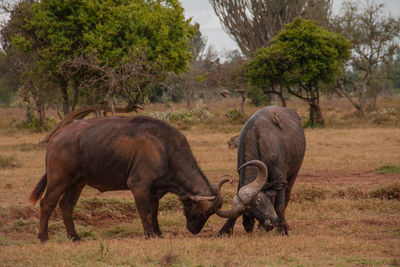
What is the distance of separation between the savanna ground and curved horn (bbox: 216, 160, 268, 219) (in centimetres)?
39

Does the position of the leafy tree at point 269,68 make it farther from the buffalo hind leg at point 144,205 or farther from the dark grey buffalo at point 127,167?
the buffalo hind leg at point 144,205

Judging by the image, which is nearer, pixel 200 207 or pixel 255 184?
pixel 255 184

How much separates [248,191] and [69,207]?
113 inches

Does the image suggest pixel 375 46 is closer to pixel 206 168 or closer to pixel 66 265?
pixel 206 168

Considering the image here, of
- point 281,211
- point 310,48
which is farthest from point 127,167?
point 310,48

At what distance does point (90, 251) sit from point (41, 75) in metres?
14.7

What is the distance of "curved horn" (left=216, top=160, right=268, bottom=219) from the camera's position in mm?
7406

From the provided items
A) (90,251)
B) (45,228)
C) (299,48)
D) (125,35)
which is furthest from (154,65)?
(299,48)

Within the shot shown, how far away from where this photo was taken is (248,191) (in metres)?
7.43

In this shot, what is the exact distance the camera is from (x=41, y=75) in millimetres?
19719

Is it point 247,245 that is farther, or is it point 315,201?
point 315,201

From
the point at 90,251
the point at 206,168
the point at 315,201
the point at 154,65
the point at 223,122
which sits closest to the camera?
the point at 90,251

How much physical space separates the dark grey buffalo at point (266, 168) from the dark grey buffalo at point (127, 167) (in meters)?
0.46

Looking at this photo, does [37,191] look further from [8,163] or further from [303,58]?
[303,58]
